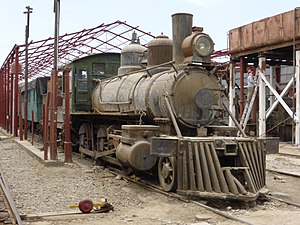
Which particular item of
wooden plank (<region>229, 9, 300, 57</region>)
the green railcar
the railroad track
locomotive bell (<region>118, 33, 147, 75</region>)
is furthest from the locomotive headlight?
wooden plank (<region>229, 9, 300, 57</region>)

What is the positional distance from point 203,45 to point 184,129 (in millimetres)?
1667

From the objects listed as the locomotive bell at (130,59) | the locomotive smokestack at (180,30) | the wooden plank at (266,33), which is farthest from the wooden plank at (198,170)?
the wooden plank at (266,33)

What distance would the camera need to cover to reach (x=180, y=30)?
902cm

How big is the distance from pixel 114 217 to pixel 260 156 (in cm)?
307

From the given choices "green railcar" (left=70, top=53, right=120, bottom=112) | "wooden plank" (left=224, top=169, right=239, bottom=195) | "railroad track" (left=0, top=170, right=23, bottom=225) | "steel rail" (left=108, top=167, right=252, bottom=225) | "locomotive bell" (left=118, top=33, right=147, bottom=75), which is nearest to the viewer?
"railroad track" (left=0, top=170, right=23, bottom=225)

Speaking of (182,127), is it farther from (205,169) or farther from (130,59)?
(130,59)

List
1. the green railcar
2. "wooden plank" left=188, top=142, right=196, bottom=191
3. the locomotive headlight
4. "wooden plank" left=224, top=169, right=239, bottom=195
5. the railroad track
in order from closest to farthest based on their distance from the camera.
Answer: the railroad track
"wooden plank" left=224, top=169, right=239, bottom=195
"wooden plank" left=188, top=142, right=196, bottom=191
the locomotive headlight
the green railcar

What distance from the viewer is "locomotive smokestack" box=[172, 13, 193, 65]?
354 inches

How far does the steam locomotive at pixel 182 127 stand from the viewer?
7340 millimetres

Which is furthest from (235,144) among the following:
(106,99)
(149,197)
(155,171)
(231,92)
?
(231,92)

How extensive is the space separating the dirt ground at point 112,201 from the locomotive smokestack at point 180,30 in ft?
9.17

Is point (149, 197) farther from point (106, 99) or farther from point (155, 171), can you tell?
point (106, 99)

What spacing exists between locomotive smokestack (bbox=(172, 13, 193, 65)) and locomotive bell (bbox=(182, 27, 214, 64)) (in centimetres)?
33

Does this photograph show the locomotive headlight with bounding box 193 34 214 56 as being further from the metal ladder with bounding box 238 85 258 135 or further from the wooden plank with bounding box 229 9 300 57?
the metal ladder with bounding box 238 85 258 135
